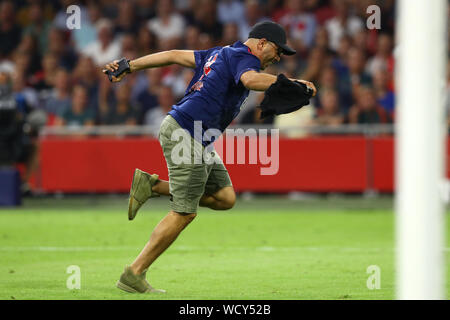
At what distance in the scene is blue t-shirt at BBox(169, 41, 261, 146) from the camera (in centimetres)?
770

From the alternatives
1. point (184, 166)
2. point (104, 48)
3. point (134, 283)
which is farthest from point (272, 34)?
point (104, 48)

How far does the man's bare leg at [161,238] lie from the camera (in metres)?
7.61

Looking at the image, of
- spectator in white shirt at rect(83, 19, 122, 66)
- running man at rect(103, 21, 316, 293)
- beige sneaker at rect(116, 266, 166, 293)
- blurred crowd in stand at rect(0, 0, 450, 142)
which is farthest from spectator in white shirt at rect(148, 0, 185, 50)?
beige sneaker at rect(116, 266, 166, 293)

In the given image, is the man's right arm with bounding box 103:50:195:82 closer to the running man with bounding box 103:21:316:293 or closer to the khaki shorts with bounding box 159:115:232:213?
the running man with bounding box 103:21:316:293

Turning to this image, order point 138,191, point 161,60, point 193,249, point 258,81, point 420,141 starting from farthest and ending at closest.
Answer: point 193,249
point 138,191
point 161,60
point 258,81
point 420,141

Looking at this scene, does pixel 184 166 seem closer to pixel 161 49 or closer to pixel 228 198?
pixel 228 198

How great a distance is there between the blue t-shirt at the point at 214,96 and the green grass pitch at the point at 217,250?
142 centimetres

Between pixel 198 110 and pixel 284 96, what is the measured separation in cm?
89

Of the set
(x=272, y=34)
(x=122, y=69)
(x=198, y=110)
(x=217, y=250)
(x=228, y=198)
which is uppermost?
(x=272, y=34)

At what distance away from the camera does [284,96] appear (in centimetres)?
719

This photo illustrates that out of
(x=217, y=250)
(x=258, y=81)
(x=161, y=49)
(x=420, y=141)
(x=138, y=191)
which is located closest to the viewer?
(x=420, y=141)

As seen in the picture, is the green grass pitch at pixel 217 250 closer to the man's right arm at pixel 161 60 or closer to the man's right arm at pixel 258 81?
the man's right arm at pixel 258 81

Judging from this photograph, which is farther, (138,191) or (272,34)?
(138,191)

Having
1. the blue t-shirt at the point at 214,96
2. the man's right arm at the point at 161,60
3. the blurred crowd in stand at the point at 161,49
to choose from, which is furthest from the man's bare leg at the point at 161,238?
the blurred crowd in stand at the point at 161,49
